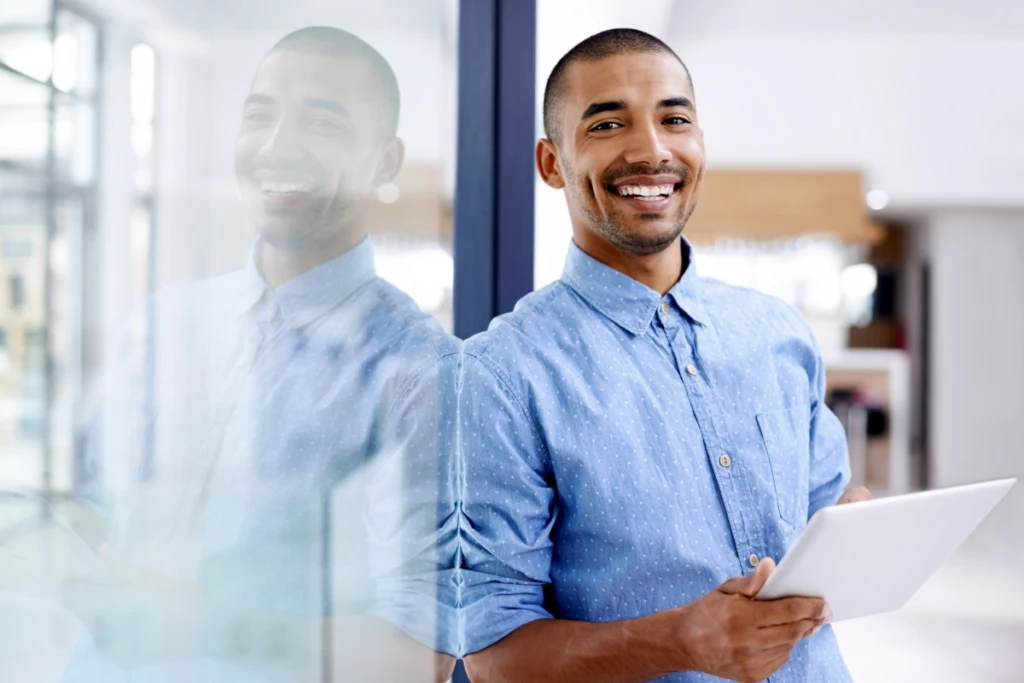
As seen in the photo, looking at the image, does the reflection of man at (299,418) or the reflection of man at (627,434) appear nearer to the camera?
the reflection of man at (299,418)

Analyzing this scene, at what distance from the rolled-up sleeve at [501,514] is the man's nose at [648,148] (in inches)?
11.2

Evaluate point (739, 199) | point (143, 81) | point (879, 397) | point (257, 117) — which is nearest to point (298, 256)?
point (257, 117)

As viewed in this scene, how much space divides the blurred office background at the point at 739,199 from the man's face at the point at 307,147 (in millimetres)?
28

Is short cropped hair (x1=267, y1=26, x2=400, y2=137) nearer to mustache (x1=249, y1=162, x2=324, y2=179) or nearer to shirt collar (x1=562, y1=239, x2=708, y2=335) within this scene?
mustache (x1=249, y1=162, x2=324, y2=179)

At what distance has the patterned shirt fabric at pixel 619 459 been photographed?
94 cm

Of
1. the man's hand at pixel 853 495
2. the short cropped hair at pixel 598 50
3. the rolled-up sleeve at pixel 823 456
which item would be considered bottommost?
the man's hand at pixel 853 495

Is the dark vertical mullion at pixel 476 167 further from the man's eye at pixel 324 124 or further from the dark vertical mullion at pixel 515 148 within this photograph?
the man's eye at pixel 324 124

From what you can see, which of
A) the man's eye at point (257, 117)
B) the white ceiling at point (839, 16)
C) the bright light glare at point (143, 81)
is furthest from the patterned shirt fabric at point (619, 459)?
the white ceiling at point (839, 16)

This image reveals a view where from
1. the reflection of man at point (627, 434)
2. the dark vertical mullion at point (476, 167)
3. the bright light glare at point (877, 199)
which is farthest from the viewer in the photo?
the bright light glare at point (877, 199)

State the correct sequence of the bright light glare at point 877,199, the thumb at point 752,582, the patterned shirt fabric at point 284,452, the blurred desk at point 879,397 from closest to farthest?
the patterned shirt fabric at point 284,452, the thumb at point 752,582, the bright light glare at point 877,199, the blurred desk at point 879,397

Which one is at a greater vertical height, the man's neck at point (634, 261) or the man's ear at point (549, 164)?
the man's ear at point (549, 164)

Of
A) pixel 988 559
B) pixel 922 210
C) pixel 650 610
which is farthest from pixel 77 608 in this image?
pixel 922 210

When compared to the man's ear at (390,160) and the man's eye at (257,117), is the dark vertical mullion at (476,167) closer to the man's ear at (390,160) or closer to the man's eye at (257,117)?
the man's ear at (390,160)

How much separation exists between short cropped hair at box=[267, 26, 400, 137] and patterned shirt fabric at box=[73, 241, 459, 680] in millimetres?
155
